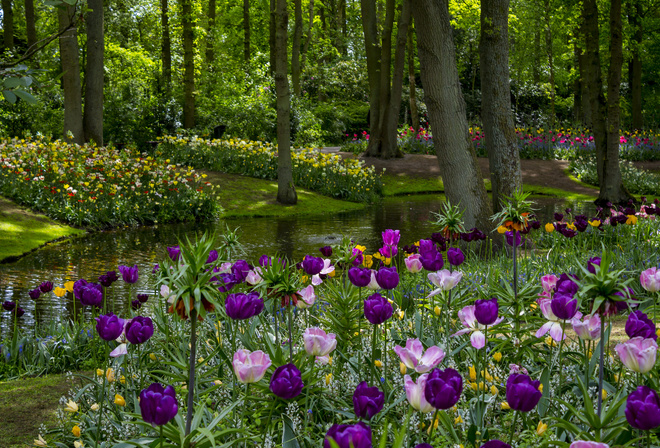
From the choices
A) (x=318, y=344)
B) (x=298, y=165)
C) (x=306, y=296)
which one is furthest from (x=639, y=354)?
(x=298, y=165)

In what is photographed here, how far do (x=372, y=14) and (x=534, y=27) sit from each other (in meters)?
9.45

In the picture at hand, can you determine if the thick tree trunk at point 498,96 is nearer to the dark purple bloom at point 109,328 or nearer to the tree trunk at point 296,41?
the dark purple bloom at point 109,328

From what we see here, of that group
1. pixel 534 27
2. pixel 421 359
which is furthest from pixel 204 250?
pixel 534 27

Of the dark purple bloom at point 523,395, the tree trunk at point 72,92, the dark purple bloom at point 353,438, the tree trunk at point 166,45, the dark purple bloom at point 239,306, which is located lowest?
the dark purple bloom at point 523,395

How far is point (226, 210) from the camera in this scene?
15.4 meters

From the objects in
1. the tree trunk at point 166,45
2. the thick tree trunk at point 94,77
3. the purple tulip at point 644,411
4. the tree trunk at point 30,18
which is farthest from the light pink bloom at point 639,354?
the tree trunk at point 30,18

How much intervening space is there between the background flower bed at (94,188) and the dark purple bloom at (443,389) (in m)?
11.8

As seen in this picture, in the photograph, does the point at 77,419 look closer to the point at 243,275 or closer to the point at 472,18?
the point at 243,275

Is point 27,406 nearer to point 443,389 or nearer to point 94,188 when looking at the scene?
point 443,389

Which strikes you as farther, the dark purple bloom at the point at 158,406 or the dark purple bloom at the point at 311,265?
the dark purple bloom at the point at 311,265

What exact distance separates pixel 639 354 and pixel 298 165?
17.1 metres

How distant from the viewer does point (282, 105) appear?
49.5 feet

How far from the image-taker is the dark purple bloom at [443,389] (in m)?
1.63

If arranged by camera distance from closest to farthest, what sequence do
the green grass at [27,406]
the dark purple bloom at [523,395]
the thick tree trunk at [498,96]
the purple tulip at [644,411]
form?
the purple tulip at [644,411] → the dark purple bloom at [523,395] → the green grass at [27,406] → the thick tree trunk at [498,96]
